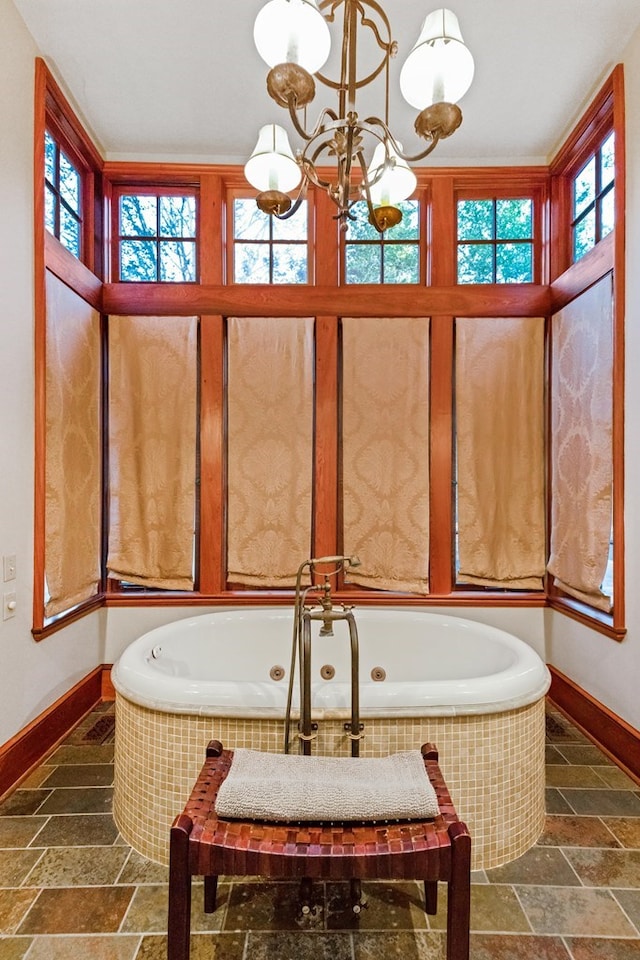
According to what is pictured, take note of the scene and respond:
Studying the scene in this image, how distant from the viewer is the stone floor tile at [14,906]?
4.77ft

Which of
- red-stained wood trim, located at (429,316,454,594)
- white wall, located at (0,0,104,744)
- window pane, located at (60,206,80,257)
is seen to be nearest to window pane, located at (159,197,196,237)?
window pane, located at (60,206,80,257)

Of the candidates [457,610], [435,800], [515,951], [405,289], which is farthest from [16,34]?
[515,951]

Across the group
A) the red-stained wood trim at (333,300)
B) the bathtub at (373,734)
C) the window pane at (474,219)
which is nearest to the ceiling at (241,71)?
the window pane at (474,219)

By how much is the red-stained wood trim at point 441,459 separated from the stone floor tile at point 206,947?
1962mm

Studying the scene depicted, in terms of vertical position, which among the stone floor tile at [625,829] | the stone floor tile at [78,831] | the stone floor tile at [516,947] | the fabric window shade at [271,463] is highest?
the fabric window shade at [271,463]

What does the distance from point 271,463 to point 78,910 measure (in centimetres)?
208

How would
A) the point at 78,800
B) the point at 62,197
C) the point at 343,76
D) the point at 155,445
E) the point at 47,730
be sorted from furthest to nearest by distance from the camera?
the point at 155,445, the point at 62,197, the point at 47,730, the point at 78,800, the point at 343,76

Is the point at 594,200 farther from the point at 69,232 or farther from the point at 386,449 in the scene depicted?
the point at 69,232

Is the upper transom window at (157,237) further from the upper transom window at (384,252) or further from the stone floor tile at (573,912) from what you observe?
the stone floor tile at (573,912)

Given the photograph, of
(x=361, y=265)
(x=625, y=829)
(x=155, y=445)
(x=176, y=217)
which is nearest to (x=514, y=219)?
(x=361, y=265)

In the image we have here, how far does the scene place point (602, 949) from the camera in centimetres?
140

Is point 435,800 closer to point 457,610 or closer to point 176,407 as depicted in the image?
point 457,610

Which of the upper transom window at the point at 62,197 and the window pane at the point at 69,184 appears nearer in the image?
the upper transom window at the point at 62,197

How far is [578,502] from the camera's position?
2.70 m
